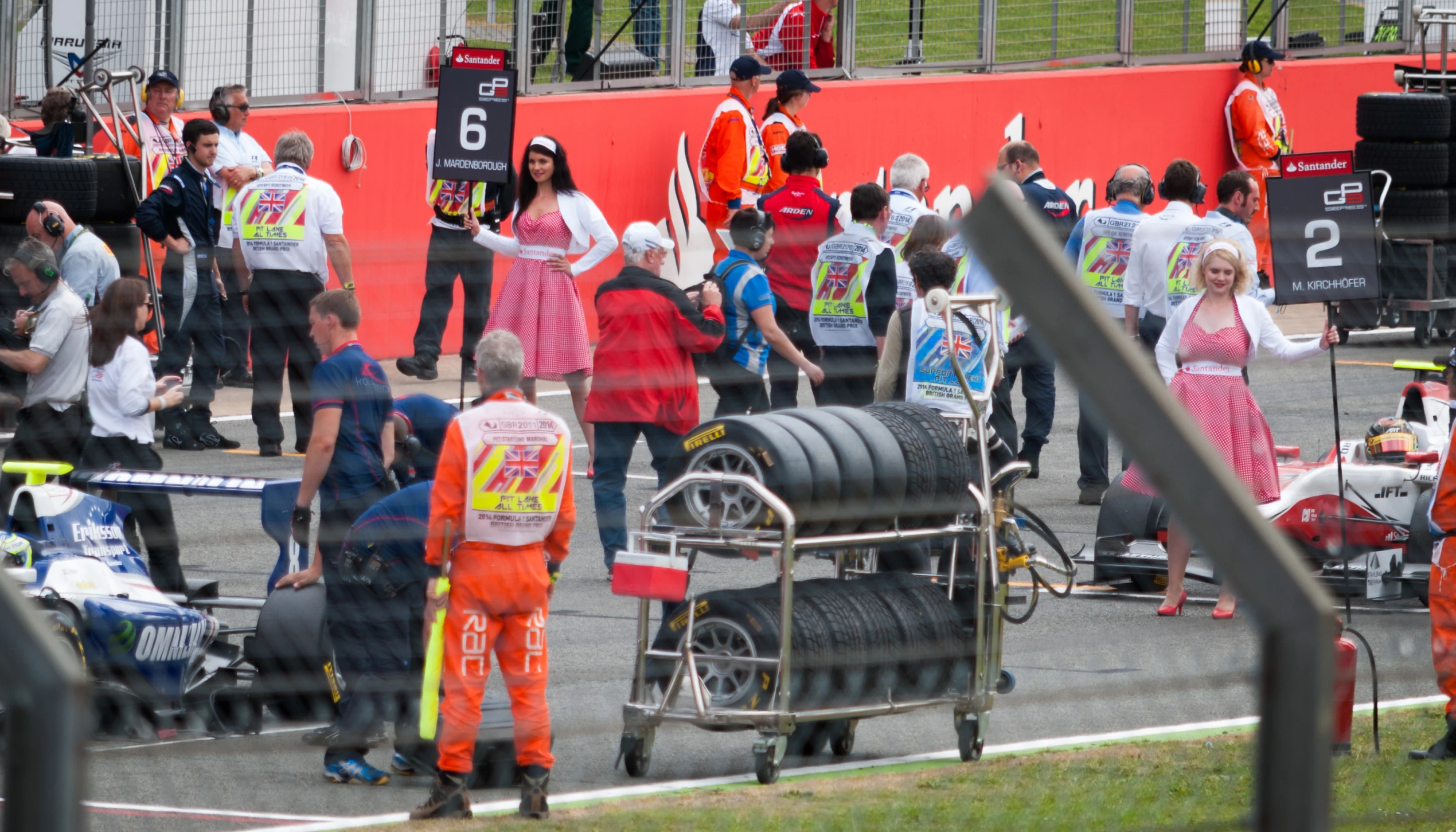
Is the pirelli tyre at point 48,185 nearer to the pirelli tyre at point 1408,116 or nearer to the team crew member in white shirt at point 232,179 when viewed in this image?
the team crew member in white shirt at point 232,179

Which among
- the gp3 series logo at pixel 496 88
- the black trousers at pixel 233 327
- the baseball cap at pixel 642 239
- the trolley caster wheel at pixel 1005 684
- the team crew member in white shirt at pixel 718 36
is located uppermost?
the team crew member in white shirt at pixel 718 36

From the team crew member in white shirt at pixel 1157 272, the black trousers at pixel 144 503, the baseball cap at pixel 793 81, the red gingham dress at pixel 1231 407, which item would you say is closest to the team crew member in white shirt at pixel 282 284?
the black trousers at pixel 144 503

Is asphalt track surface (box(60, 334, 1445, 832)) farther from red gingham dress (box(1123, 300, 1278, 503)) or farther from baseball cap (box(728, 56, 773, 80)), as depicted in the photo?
baseball cap (box(728, 56, 773, 80))

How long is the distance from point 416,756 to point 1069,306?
14.8 ft

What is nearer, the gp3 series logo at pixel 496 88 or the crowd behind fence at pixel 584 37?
the gp3 series logo at pixel 496 88

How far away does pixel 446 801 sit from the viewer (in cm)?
547

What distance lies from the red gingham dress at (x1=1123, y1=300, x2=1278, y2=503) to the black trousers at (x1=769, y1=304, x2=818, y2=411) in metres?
1.43

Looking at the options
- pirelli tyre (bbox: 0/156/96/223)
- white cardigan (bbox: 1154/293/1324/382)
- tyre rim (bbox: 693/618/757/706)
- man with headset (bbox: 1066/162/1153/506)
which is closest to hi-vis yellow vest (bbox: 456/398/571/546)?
tyre rim (bbox: 693/618/757/706)

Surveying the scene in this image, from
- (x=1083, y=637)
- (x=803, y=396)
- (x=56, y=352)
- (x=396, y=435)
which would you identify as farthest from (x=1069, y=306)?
(x=803, y=396)

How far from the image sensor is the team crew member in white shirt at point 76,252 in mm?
7434

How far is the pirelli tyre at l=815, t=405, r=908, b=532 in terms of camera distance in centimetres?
569

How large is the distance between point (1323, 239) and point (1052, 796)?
7.95 feet

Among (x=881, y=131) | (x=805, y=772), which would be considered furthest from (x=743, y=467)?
(x=881, y=131)

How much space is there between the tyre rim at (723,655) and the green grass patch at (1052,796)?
0.29 meters
